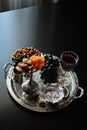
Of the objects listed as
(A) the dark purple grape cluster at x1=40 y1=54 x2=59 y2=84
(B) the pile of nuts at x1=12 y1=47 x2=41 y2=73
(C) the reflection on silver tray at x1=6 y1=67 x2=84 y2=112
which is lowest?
(C) the reflection on silver tray at x1=6 y1=67 x2=84 y2=112

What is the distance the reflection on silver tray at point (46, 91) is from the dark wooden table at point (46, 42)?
19 mm

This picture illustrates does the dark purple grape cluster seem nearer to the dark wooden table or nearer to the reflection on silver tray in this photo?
the reflection on silver tray

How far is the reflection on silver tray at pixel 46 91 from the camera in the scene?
1011 mm

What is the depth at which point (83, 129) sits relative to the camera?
966mm

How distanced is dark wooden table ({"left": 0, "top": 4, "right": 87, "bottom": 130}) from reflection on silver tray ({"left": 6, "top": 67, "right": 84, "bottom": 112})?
0.02 metres

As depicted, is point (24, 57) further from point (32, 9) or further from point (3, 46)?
point (32, 9)

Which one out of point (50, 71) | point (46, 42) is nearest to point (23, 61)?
point (50, 71)

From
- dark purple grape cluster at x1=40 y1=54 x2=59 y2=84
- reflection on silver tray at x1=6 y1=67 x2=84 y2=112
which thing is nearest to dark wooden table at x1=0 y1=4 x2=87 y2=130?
reflection on silver tray at x1=6 y1=67 x2=84 y2=112

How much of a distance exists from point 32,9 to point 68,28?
229 mm

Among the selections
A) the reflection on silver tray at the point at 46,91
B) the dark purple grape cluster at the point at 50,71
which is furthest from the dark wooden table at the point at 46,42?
the dark purple grape cluster at the point at 50,71

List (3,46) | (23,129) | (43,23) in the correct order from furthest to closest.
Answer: (43,23) → (3,46) → (23,129)

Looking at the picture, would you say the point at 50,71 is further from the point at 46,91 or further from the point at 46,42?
the point at 46,42

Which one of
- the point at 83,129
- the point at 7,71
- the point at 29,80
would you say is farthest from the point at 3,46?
the point at 83,129

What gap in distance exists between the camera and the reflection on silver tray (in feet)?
3.32
